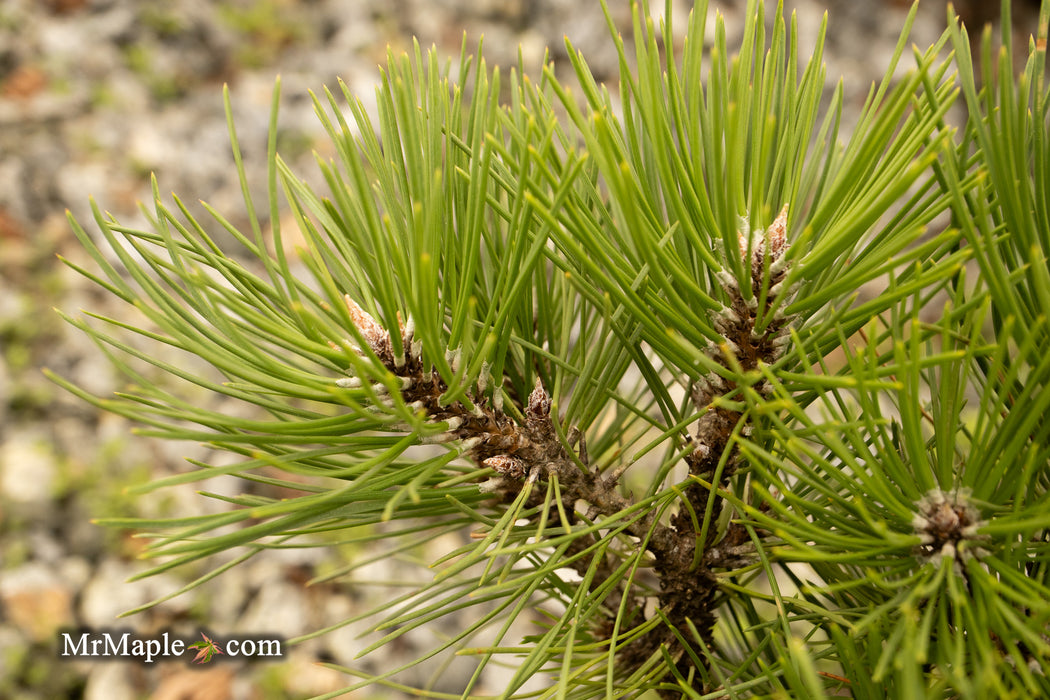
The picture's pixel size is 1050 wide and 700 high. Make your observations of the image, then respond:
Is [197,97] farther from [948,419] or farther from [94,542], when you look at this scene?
[948,419]

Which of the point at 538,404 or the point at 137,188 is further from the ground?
the point at 137,188

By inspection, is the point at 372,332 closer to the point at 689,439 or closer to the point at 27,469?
the point at 689,439

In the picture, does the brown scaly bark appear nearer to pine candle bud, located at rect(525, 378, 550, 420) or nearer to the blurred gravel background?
pine candle bud, located at rect(525, 378, 550, 420)

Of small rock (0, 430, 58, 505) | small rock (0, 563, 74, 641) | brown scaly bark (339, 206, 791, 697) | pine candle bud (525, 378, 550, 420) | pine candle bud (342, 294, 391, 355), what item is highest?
small rock (0, 430, 58, 505)

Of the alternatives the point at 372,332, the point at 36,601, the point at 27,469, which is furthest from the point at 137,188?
the point at 372,332

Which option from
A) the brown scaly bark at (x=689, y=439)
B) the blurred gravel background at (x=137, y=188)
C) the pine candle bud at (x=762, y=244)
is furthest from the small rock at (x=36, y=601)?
the pine candle bud at (x=762, y=244)

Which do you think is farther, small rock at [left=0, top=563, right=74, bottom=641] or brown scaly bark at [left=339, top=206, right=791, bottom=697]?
small rock at [left=0, top=563, right=74, bottom=641]

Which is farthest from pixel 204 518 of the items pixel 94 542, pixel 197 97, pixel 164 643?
pixel 197 97

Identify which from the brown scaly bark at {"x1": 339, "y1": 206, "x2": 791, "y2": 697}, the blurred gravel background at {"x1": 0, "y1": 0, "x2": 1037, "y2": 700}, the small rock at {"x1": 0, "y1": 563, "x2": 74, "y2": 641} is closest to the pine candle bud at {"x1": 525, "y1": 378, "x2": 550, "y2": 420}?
the brown scaly bark at {"x1": 339, "y1": 206, "x2": 791, "y2": 697}
